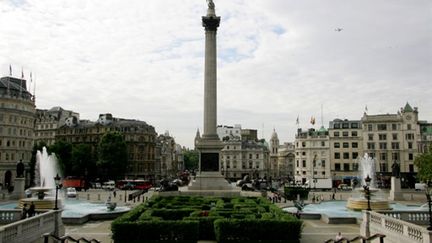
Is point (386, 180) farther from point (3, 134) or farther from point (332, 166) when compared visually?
point (3, 134)

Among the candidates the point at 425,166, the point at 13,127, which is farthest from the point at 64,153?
the point at 425,166

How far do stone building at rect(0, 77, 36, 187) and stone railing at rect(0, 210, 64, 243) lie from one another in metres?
66.8

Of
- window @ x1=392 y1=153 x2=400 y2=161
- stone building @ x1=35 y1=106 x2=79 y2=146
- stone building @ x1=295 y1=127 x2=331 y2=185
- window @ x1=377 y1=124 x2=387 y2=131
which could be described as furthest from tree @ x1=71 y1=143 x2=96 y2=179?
window @ x1=392 y1=153 x2=400 y2=161

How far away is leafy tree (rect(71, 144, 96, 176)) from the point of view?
10231 centimetres

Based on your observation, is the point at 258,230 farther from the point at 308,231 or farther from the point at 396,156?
the point at 396,156

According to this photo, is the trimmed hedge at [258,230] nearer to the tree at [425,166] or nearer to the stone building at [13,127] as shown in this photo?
the tree at [425,166]

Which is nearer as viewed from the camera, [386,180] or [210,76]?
[210,76]

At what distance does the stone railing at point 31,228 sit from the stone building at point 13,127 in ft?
219

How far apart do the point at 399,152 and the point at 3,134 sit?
9288cm

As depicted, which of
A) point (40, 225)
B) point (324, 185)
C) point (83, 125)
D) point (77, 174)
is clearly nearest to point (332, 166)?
point (324, 185)

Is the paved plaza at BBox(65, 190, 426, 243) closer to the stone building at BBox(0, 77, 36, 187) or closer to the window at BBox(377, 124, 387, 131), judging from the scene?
the stone building at BBox(0, 77, 36, 187)

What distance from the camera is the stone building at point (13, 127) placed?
8862 centimetres

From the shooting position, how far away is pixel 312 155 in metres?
116

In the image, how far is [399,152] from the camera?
105 m
